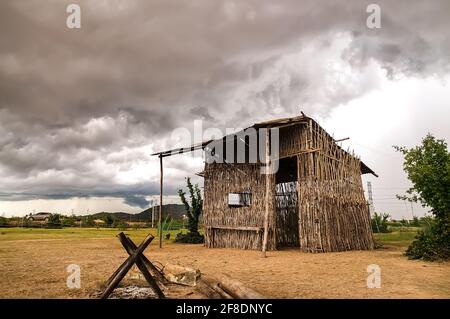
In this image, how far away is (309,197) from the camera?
562 inches

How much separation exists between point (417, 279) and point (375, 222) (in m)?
27.2

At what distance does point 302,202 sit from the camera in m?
14.5

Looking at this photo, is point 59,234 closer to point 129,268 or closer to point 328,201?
point 328,201

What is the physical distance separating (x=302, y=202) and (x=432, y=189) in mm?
5069

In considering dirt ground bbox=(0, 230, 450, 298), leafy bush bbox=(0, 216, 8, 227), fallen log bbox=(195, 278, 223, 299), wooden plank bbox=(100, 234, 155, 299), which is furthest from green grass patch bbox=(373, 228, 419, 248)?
leafy bush bbox=(0, 216, 8, 227)

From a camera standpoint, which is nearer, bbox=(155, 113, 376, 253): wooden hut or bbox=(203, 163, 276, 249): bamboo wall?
bbox=(155, 113, 376, 253): wooden hut

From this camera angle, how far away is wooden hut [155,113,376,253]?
46.8ft

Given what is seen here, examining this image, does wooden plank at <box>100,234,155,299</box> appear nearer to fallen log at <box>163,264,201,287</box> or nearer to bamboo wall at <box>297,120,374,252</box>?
fallen log at <box>163,264,201,287</box>

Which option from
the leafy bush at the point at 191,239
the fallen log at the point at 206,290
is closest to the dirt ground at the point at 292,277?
the fallen log at the point at 206,290

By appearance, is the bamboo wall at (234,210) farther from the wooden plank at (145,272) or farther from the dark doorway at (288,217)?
the wooden plank at (145,272)

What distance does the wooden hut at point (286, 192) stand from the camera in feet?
Answer: 46.8

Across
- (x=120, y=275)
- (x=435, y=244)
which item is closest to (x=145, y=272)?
(x=120, y=275)

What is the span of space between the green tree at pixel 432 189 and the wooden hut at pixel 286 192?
10.9 ft
